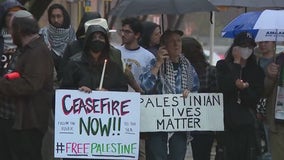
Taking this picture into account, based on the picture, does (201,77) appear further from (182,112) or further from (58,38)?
(58,38)

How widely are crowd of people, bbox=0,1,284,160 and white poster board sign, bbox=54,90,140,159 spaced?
116 mm

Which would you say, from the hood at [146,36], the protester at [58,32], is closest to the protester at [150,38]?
the hood at [146,36]

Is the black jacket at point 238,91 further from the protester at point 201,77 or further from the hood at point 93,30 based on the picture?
the hood at point 93,30

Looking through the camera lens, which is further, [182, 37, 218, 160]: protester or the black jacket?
[182, 37, 218, 160]: protester

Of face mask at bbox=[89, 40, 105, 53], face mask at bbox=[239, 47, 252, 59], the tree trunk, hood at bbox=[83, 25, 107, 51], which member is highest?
the tree trunk

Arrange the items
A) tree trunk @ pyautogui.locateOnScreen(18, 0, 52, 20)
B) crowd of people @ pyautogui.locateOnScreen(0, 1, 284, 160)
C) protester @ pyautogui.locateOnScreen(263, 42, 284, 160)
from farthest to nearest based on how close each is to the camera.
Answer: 1. tree trunk @ pyautogui.locateOnScreen(18, 0, 52, 20)
2. protester @ pyautogui.locateOnScreen(263, 42, 284, 160)
3. crowd of people @ pyautogui.locateOnScreen(0, 1, 284, 160)

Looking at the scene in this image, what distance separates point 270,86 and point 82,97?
83.1 inches

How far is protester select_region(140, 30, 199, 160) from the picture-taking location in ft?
25.3

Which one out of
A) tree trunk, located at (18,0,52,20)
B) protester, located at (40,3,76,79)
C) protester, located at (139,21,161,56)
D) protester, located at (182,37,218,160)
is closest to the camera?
protester, located at (182,37,218,160)

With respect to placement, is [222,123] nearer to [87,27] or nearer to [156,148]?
[156,148]

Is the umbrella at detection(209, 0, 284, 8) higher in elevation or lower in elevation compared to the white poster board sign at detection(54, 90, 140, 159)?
higher

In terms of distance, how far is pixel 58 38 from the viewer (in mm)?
8656

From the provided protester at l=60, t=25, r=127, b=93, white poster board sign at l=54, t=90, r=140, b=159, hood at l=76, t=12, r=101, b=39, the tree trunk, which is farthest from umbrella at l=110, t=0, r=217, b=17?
the tree trunk

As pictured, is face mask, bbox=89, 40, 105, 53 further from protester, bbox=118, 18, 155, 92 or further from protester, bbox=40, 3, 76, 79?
protester, bbox=40, 3, 76, 79
